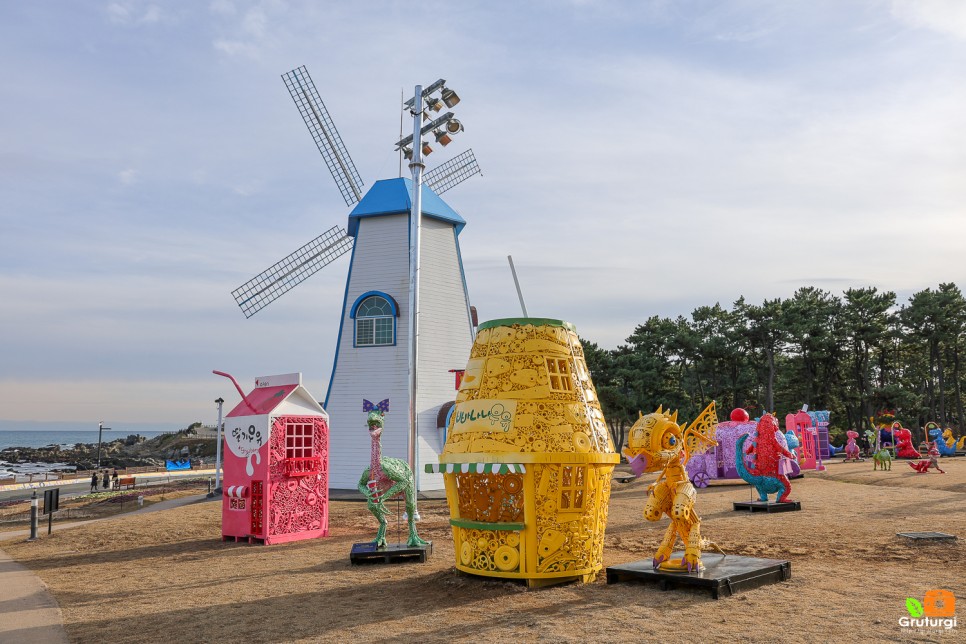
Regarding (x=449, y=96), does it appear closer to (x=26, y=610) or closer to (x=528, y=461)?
(x=528, y=461)

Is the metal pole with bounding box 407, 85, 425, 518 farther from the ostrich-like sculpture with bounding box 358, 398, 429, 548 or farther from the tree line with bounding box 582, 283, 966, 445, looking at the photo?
the tree line with bounding box 582, 283, 966, 445

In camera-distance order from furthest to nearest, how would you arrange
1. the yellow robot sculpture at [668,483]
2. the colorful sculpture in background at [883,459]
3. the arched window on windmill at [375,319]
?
1. the colorful sculpture in background at [883,459]
2. the arched window on windmill at [375,319]
3. the yellow robot sculpture at [668,483]

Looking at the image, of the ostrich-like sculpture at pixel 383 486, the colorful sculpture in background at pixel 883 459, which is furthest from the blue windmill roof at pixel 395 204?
the colorful sculpture in background at pixel 883 459

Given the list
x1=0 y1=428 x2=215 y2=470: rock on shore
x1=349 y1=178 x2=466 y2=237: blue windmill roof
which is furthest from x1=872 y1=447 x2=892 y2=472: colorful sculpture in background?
x1=0 y1=428 x2=215 y2=470: rock on shore

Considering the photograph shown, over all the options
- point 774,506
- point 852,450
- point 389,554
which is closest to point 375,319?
point 389,554

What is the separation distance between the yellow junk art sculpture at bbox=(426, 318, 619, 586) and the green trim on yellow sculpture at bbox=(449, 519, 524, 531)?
0.6 inches

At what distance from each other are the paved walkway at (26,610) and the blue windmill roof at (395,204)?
1531 cm

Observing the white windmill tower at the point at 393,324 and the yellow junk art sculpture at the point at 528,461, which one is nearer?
the yellow junk art sculpture at the point at 528,461

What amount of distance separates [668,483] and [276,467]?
8.64 meters

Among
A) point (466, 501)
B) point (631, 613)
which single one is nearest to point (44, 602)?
point (466, 501)

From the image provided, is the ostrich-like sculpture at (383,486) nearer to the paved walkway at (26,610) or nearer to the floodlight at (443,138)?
the paved walkway at (26,610)

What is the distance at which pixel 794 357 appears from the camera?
47375mm

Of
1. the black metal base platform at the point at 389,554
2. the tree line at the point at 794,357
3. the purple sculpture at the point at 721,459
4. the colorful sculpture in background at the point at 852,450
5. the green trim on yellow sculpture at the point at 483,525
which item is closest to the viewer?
the green trim on yellow sculpture at the point at 483,525

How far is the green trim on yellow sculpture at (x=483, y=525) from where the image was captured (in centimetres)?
894
